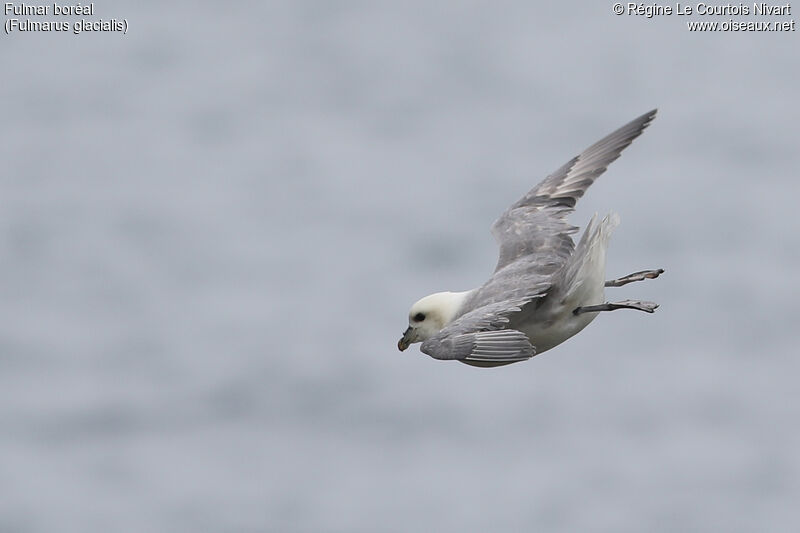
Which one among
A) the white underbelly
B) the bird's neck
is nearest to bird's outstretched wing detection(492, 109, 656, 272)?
the bird's neck

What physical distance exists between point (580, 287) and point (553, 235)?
6.58ft

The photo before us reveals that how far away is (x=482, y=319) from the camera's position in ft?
44.8

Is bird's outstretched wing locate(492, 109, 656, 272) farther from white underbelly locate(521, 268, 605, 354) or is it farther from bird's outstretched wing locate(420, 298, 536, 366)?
bird's outstretched wing locate(420, 298, 536, 366)

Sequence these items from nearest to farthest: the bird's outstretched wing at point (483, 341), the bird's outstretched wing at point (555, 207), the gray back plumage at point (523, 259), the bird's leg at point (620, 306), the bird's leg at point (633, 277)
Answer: the bird's outstretched wing at point (483, 341) → the gray back plumage at point (523, 259) → the bird's leg at point (620, 306) → the bird's leg at point (633, 277) → the bird's outstretched wing at point (555, 207)

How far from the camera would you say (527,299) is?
1398 cm

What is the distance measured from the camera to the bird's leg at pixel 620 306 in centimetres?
1409

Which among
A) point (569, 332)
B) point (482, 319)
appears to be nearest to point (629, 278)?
point (569, 332)

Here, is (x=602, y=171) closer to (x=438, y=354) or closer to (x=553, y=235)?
(x=553, y=235)

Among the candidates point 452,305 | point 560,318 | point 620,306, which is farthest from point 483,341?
point 452,305

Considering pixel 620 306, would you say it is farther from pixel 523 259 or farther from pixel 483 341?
pixel 523 259

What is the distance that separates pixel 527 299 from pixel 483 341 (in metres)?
0.99

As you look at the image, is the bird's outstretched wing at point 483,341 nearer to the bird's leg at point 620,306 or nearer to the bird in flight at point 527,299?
the bird in flight at point 527,299

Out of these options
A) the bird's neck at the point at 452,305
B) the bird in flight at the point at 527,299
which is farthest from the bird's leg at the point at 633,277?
the bird's neck at the point at 452,305

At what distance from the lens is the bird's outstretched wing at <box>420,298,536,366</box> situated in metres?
13.0
